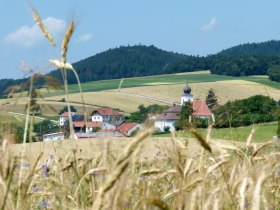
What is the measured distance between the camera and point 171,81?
465 feet

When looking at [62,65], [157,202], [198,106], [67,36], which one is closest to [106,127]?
[62,65]

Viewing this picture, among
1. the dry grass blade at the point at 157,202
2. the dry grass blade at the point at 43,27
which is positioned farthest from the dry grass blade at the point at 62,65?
the dry grass blade at the point at 157,202

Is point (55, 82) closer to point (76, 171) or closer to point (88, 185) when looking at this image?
point (76, 171)

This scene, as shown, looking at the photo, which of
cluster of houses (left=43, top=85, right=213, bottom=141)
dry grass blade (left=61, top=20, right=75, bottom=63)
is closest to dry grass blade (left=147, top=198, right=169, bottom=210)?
cluster of houses (left=43, top=85, right=213, bottom=141)

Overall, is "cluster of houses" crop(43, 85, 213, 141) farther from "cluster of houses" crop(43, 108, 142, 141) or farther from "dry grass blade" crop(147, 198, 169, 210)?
"dry grass blade" crop(147, 198, 169, 210)

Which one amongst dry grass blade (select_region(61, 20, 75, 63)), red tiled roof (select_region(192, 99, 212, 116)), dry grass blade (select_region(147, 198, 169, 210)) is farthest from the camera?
red tiled roof (select_region(192, 99, 212, 116))

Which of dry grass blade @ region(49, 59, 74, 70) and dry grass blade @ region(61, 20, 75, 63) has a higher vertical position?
dry grass blade @ region(61, 20, 75, 63)

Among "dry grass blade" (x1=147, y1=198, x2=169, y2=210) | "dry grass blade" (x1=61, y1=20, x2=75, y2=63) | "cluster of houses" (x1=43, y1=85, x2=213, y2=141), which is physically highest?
"dry grass blade" (x1=61, y1=20, x2=75, y2=63)

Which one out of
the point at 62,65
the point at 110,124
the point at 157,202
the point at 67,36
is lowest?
the point at 110,124

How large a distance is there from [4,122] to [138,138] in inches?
30.8

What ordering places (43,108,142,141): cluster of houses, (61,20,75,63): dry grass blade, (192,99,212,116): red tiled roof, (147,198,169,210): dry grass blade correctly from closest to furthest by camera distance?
(147,198,169,210): dry grass blade, (61,20,75,63): dry grass blade, (43,108,142,141): cluster of houses, (192,99,212,116): red tiled roof

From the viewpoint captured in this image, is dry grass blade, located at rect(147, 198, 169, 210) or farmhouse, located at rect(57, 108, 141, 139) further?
farmhouse, located at rect(57, 108, 141, 139)

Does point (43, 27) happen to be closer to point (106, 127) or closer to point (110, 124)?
point (106, 127)

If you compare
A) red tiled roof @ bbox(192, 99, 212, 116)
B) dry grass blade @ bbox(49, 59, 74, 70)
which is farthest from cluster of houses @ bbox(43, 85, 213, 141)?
dry grass blade @ bbox(49, 59, 74, 70)
